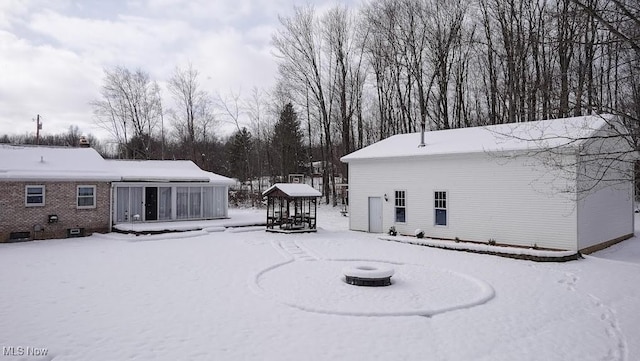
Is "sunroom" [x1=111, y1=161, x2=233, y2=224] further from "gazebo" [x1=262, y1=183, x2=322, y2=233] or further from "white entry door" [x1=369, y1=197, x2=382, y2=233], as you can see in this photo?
"white entry door" [x1=369, y1=197, x2=382, y2=233]

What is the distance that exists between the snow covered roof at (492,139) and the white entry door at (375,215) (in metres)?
2.17

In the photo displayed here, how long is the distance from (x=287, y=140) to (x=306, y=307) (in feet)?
121

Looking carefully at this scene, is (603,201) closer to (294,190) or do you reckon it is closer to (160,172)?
(294,190)

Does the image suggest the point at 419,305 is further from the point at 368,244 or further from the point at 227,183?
the point at 227,183

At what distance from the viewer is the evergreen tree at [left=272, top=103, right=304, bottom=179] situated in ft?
148

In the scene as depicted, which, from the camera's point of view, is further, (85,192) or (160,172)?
(160,172)

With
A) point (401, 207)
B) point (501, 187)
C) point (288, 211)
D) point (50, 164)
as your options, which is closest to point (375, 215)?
point (401, 207)

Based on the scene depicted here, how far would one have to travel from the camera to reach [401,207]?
64.7ft

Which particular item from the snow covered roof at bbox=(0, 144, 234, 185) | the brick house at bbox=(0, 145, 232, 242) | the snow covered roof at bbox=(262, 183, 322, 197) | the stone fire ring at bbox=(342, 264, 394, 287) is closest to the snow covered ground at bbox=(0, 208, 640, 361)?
the stone fire ring at bbox=(342, 264, 394, 287)

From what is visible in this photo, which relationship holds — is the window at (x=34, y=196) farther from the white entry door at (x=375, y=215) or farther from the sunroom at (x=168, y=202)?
the white entry door at (x=375, y=215)

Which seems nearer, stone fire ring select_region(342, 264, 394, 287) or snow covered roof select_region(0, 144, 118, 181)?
stone fire ring select_region(342, 264, 394, 287)

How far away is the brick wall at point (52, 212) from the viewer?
58.6 feet

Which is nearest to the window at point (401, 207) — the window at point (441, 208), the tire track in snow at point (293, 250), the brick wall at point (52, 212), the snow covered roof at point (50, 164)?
the window at point (441, 208)

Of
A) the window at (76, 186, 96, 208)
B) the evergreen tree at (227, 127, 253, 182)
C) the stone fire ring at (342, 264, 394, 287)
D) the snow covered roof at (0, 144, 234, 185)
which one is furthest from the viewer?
the evergreen tree at (227, 127, 253, 182)
